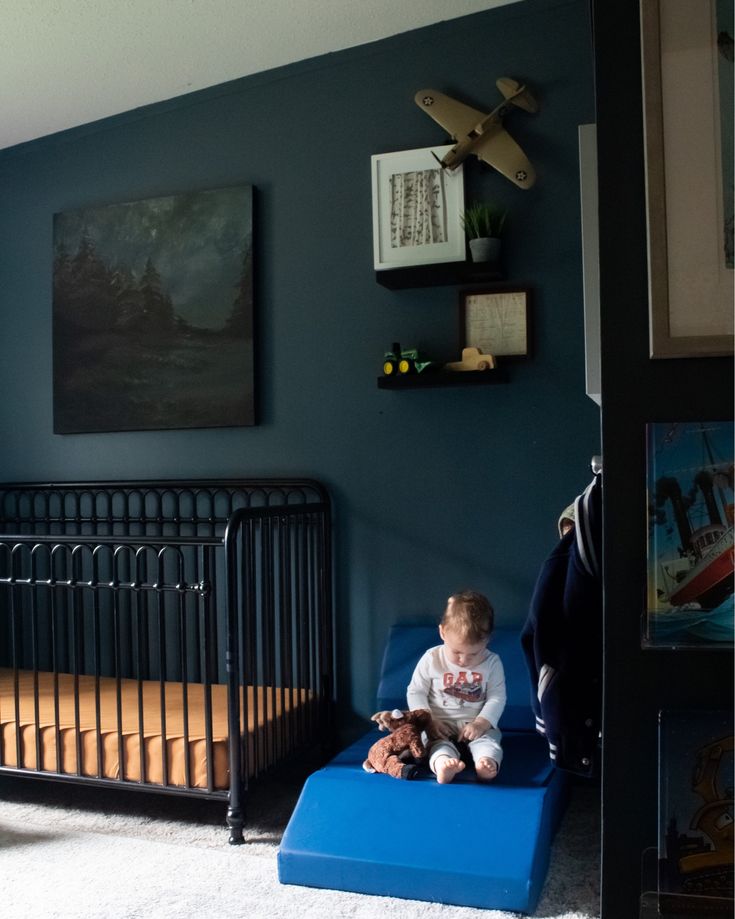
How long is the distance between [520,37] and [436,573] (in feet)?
5.57

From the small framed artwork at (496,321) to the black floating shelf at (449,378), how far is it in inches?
3.7

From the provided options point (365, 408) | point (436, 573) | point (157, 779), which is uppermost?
point (365, 408)

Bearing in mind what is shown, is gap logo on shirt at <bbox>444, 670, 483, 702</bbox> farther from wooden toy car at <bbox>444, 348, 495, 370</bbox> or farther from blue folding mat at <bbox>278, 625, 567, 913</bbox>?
wooden toy car at <bbox>444, 348, 495, 370</bbox>

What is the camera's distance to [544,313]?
2.81 meters

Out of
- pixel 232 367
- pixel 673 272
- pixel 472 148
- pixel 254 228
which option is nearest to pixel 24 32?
pixel 254 228

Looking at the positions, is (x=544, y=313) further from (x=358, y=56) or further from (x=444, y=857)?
(x=444, y=857)

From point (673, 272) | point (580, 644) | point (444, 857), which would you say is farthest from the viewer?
point (444, 857)

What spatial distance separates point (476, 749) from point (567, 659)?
2.69 feet

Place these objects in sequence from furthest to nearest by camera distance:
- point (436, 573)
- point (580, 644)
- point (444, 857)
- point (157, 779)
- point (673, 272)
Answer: point (436, 573) → point (157, 779) → point (444, 857) → point (580, 644) → point (673, 272)

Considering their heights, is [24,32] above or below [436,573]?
above

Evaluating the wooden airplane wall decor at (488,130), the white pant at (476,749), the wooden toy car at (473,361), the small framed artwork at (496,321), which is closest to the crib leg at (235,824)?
the white pant at (476,749)

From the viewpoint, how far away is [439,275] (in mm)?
2820

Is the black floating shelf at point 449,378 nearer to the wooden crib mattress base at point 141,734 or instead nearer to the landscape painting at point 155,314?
the landscape painting at point 155,314

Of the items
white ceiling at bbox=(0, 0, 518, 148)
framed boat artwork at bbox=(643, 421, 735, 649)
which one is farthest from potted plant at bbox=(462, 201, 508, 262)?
framed boat artwork at bbox=(643, 421, 735, 649)
